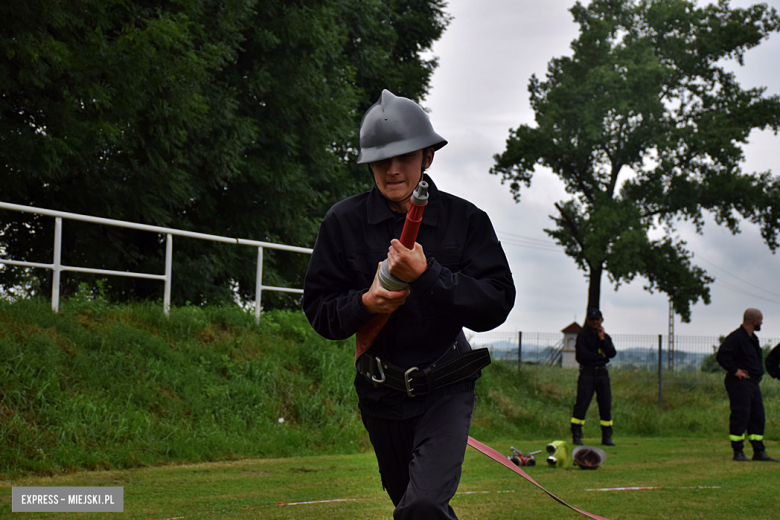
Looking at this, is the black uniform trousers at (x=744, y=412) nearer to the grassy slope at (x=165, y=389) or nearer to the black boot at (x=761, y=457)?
the black boot at (x=761, y=457)

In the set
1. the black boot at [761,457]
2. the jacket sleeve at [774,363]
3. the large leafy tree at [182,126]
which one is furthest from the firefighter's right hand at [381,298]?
the large leafy tree at [182,126]

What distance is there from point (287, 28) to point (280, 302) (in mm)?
6945

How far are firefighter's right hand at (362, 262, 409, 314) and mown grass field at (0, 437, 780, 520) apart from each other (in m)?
3.46

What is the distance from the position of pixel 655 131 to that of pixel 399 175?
35.0m

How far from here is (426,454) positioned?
283 centimetres

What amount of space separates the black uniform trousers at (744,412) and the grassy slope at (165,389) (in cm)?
429

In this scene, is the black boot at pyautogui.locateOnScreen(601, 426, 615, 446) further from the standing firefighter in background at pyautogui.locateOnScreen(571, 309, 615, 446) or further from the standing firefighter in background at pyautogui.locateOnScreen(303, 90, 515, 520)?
the standing firefighter in background at pyautogui.locateOnScreen(303, 90, 515, 520)

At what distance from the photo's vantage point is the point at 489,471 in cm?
914

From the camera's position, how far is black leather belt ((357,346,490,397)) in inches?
118

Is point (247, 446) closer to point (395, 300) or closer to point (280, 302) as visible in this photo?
point (395, 300)

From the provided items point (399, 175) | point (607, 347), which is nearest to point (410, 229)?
point (399, 175)

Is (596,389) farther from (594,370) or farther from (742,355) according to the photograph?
(742,355)

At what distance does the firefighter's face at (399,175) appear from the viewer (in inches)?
121

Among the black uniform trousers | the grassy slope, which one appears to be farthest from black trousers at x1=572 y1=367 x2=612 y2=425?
the black uniform trousers
